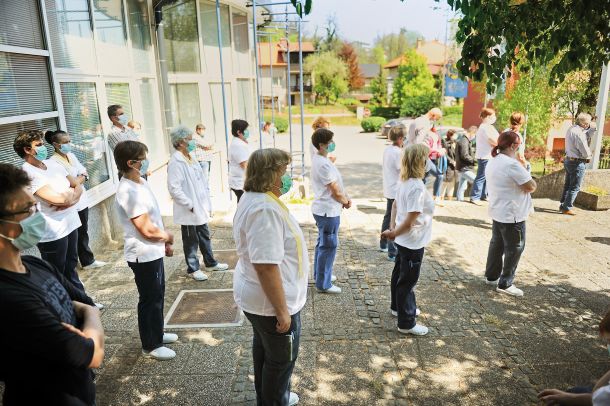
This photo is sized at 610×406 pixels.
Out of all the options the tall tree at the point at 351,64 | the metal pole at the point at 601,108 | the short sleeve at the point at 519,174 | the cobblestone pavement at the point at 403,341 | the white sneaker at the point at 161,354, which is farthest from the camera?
the tall tree at the point at 351,64

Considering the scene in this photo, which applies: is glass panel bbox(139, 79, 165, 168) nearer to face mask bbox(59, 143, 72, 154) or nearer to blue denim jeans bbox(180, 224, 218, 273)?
face mask bbox(59, 143, 72, 154)

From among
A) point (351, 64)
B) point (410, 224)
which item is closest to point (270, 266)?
point (410, 224)

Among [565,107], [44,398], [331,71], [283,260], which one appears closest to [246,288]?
[283,260]

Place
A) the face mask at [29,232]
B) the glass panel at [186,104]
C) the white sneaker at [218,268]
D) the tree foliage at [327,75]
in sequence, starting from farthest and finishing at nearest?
the tree foliage at [327,75]
the glass panel at [186,104]
the white sneaker at [218,268]
the face mask at [29,232]

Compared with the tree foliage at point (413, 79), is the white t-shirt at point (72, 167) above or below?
below

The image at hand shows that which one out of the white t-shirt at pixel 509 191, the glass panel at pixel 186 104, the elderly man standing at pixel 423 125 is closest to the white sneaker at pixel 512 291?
the white t-shirt at pixel 509 191

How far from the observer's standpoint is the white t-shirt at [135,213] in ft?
10.6

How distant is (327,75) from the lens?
5428 centimetres

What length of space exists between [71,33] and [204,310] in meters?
4.60

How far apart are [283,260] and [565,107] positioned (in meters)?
13.8

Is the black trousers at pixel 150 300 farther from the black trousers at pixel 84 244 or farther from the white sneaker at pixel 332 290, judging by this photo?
the black trousers at pixel 84 244

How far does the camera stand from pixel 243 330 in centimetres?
405

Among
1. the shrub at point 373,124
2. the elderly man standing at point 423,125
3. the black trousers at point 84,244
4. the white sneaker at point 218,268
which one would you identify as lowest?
the shrub at point 373,124

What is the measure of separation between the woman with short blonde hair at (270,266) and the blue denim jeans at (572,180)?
741 cm
